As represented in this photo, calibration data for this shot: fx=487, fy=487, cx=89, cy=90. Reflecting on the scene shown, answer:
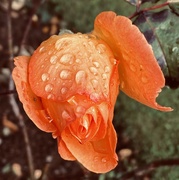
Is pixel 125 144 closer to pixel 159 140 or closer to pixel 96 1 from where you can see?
pixel 159 140

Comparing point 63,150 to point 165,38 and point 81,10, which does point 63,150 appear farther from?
point 81,10

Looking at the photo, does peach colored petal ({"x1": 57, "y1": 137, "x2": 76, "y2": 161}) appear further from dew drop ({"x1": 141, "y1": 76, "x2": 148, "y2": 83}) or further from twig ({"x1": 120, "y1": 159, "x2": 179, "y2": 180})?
twig ({"x1": 120, "y1": 159, "x2": 179, "y2": 180})

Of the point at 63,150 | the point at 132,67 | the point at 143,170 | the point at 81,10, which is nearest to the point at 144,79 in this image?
the point at 132,67

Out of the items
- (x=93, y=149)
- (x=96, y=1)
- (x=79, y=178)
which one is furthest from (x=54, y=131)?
(x=96, y=1)

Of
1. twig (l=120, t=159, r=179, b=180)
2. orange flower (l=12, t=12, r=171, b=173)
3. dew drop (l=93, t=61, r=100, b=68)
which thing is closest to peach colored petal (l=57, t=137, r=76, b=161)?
orange flower (l=12, t=12, r=171, b=173)

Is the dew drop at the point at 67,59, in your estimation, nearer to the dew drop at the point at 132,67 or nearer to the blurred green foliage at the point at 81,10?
the dew drop at the point at 132,67
